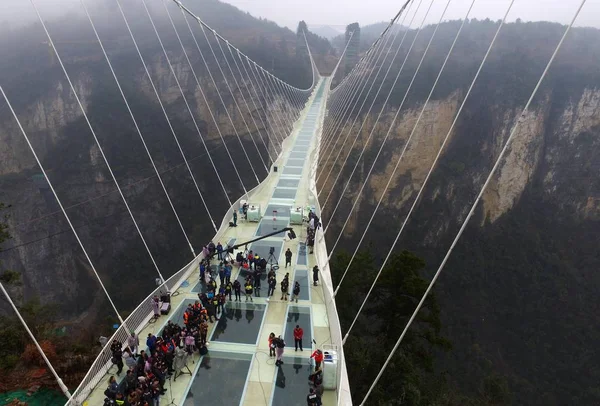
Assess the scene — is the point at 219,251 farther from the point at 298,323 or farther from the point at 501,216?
the point at 501,216

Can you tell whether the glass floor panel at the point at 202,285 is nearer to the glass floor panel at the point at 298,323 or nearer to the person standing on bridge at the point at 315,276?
the glass floor panel at the point at 298,323

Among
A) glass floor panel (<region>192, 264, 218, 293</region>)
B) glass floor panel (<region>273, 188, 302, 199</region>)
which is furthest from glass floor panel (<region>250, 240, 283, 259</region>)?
glass floor panel (<region>273, 188, 302, 199</region>)

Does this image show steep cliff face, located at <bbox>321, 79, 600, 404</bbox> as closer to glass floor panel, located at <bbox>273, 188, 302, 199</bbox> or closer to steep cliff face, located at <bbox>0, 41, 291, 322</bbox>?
steep cliff face, located at <bbox>0, 41, 291, 322</bbox>

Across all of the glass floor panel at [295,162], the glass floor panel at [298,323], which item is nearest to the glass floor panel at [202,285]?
the glass floor panel at [298,323]

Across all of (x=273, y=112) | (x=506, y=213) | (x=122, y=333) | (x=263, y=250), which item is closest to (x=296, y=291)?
(x=263, y=250)

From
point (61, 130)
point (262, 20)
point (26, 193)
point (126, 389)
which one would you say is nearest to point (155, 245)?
point (26, 193)

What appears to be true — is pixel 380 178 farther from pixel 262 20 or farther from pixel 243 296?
pixel 262 20
